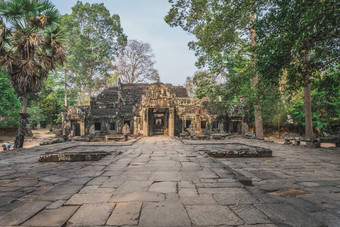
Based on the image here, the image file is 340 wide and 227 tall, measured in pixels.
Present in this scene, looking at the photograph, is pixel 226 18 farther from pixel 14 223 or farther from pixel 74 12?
pixel 74 12

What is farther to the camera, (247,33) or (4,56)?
(247,33)

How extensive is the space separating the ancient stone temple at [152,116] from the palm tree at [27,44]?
8.56 m

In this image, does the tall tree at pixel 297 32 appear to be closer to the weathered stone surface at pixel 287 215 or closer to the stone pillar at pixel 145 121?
the weathered stone surface at pixel 287 215

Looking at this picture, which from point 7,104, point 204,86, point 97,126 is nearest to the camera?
point 204,86

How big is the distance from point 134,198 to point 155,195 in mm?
350

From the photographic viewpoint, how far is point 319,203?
8.46ft

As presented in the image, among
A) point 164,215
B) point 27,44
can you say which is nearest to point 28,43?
point 27,44

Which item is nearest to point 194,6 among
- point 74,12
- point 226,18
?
point 226,18

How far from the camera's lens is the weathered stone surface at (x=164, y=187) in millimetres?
2994

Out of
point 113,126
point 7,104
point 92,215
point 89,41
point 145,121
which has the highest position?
point 89,41

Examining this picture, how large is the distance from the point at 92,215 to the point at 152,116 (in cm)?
1663

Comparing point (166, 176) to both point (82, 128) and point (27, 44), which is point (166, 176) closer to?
point (27, 44)

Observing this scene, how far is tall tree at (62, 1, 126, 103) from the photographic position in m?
25.5

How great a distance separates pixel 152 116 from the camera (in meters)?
18.7
